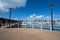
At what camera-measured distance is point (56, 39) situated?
7785mm

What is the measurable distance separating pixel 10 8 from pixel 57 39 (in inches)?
994

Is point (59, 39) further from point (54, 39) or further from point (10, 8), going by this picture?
point (10, 8)

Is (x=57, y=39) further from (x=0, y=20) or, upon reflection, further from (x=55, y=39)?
(x=0, y=20)

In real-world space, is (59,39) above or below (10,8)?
below

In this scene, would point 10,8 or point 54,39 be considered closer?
point 54,39

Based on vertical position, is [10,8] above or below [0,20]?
above

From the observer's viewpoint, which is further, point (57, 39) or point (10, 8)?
point (10, 8)

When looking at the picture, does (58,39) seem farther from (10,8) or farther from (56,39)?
(10,8)

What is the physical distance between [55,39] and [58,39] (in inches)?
9.4

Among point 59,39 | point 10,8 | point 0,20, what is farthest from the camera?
point 0,20

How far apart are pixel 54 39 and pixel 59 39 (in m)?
0.40

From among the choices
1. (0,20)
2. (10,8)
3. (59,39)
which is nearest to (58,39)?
(59,39)

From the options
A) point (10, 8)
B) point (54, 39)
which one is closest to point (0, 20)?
point (10, 8)

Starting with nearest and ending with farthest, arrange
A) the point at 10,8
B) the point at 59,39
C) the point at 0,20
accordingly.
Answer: the point at 59,39 < the point at 10,8 < the point at 0,20
